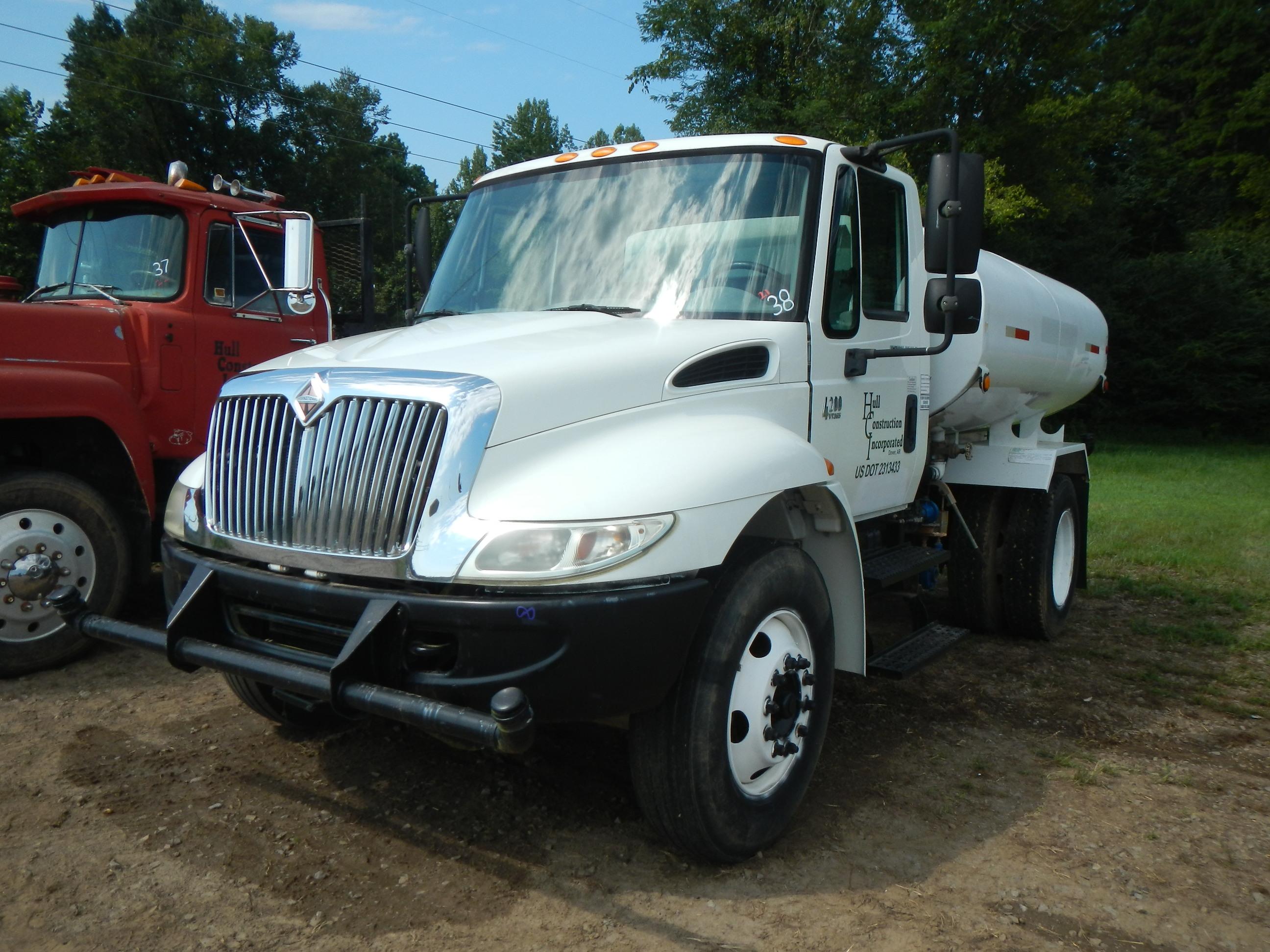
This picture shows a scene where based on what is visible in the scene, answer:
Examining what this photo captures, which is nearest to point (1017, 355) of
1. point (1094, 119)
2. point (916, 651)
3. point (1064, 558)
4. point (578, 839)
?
point (1064, 558)

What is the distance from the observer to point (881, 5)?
20.6 meters

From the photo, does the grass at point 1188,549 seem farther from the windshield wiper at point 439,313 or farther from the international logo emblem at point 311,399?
the international logo emblem at point 311,399

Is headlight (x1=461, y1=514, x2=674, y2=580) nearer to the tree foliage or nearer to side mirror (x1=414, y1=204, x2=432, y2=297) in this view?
side mirror (x1=414, y1=204, x2=432, y2=297)

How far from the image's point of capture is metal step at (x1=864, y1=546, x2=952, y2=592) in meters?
4.51

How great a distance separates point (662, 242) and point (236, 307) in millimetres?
3521

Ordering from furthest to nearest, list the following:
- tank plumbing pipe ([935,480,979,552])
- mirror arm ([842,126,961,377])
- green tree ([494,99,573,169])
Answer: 1. green tree ([494,99,573,169])
2. tank plumbing pipe ([935,480,979,552])
3. mirror arm ([842,126,961,377])

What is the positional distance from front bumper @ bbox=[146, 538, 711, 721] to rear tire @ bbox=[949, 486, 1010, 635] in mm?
4043

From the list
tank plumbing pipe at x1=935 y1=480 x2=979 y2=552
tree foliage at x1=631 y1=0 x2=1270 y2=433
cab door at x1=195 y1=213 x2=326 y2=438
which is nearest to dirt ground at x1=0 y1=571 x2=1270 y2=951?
tank plumbing pipe at x1=935 y1=480 x2=979 y2=552

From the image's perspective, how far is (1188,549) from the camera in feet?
33.4

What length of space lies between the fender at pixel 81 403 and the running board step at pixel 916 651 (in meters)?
4.05

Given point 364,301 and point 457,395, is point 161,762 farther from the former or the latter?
point 364,301

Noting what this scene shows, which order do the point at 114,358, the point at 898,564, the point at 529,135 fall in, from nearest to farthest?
the point at 898,564
the point at 114,358
the point at 529,135

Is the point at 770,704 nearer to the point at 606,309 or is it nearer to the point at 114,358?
the point at 606,309

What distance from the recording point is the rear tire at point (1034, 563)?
21.3 ft
